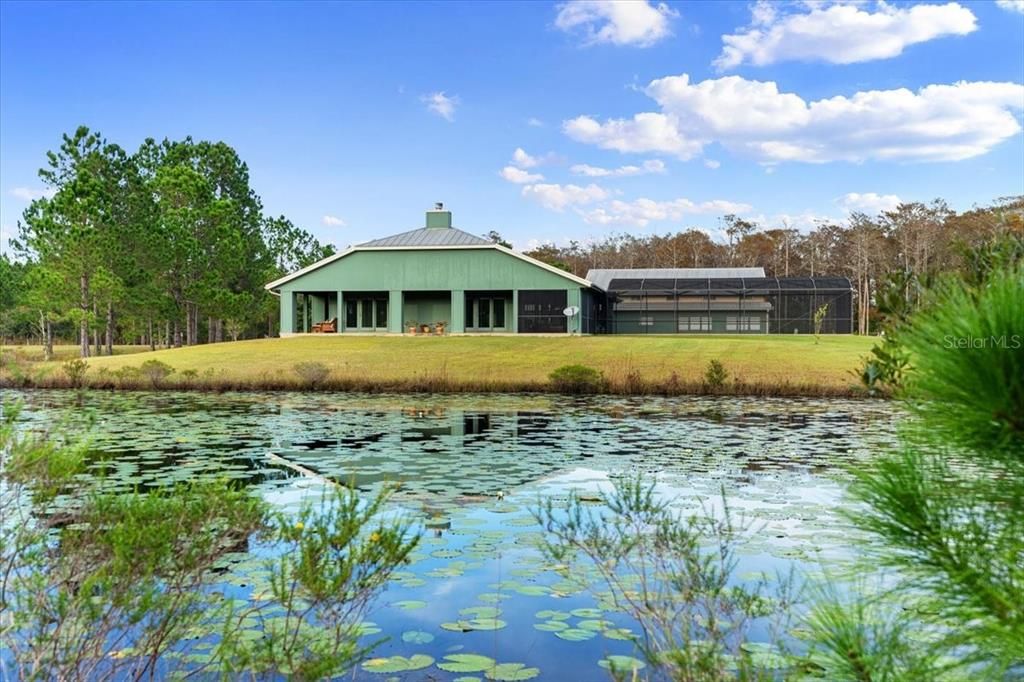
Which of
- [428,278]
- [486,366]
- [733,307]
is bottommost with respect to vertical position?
[486,366]

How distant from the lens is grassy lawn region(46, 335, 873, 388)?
24.5 metres

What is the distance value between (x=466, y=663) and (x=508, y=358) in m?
23.9

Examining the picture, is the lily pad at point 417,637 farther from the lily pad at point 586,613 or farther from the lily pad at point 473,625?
the lily pad at point 586,613

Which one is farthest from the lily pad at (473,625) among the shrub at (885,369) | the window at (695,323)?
the window at (695,323)

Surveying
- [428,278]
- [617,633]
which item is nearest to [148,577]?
[617,633]

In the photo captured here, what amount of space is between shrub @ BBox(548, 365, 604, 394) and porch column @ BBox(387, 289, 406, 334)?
49.6 feet

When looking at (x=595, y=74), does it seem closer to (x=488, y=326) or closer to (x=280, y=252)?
(x=488, y=326)

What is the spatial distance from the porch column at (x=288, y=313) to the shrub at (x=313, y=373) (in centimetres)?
1373

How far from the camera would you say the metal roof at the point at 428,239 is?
36.7m

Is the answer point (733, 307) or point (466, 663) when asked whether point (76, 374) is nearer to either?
point (466, 663)

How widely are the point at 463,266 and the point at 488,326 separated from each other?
11.4 feet

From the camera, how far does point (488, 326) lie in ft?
125

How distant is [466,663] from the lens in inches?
169

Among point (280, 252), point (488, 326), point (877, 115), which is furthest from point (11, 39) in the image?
point (877, 115)
